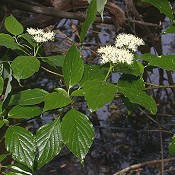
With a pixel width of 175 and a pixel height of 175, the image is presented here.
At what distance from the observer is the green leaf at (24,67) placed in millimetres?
834

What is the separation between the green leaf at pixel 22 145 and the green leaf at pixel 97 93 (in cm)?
16

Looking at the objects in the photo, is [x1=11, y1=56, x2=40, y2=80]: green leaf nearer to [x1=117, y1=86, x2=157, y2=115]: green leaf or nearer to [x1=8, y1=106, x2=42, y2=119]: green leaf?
[x1=8, y1=106, x2=42, y2=119]: green leaf

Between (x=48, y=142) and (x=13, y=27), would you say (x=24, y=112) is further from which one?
(x=13, y=27)

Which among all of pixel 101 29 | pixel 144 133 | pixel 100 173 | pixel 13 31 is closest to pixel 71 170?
pixel 100 173

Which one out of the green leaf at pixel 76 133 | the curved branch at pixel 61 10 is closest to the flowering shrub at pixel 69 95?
the green leaf at pixel 76 133

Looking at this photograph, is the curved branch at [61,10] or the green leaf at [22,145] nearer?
the green leaf at [22,145]

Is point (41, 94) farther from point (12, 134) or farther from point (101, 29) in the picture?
point (101, 29)

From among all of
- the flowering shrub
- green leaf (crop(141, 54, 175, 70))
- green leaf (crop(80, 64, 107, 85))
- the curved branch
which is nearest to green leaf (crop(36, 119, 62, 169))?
the flowering shrub

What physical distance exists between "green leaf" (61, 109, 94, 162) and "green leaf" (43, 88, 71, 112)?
2cm

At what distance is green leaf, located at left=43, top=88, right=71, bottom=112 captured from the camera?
0.76m

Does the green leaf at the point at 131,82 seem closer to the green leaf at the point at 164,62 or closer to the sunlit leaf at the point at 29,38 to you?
the green leaf at the point at 164,62

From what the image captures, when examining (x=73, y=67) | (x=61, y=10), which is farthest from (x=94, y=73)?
(x=61, y=10)

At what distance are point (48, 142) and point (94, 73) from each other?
16 cm

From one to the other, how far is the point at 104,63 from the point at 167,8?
21cm
